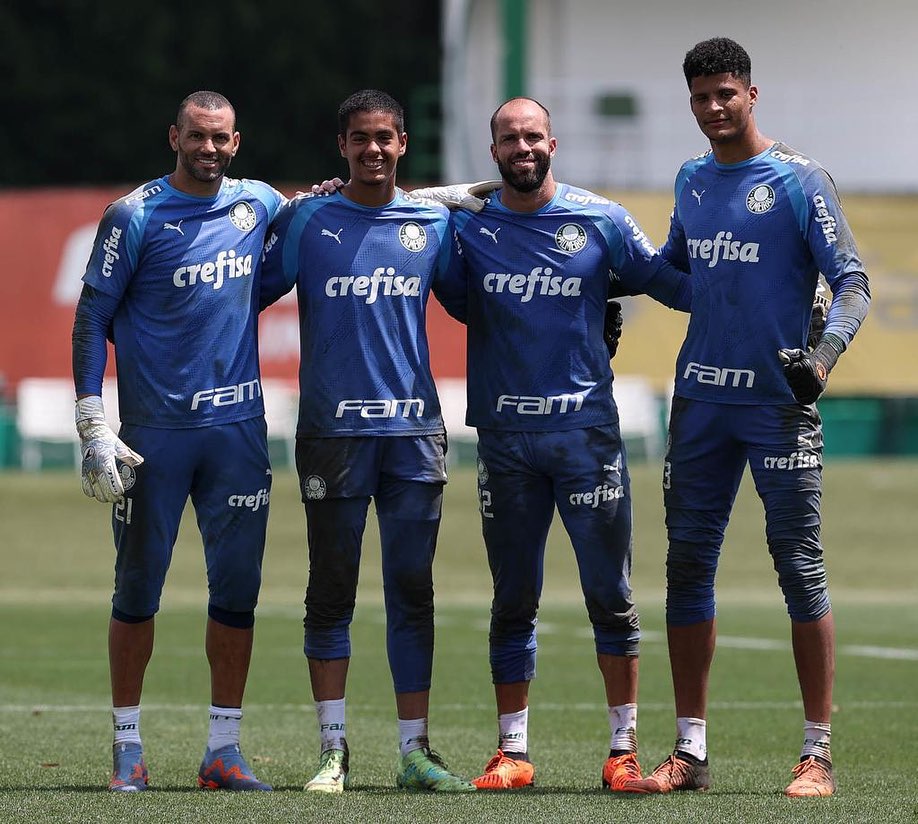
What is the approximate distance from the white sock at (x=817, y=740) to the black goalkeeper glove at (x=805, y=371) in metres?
1.19

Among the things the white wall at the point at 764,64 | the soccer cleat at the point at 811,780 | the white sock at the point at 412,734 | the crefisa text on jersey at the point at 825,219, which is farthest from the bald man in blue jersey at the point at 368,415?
the white wall at the point at 764,64

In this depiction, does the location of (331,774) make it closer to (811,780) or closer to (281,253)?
(811,780)

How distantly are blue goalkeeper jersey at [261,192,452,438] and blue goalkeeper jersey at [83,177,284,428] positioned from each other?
0.80 ft

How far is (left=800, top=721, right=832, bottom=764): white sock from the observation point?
7.08 m

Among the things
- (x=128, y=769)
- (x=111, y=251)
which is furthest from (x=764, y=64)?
(x=128, y=769)

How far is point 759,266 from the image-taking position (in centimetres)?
712

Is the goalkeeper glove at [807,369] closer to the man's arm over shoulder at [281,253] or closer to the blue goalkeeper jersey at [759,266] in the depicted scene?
the blue goalkeeper jersey at [759,266]

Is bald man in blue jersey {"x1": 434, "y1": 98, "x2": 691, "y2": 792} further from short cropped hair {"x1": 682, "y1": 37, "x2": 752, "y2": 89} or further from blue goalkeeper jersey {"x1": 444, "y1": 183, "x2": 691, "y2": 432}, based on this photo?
short cropped hair {"x1": 682, "y1": 37, "x2": 752, "y2": 89}

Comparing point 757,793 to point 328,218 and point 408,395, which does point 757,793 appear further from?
point 328,218

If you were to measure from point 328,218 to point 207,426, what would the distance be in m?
0.87

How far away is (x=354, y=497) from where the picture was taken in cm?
722

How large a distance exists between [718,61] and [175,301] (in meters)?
2.10

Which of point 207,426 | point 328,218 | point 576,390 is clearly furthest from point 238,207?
point 576,390

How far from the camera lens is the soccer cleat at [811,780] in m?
6.93
